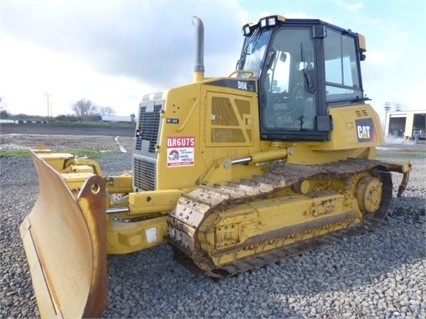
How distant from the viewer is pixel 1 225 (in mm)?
5879

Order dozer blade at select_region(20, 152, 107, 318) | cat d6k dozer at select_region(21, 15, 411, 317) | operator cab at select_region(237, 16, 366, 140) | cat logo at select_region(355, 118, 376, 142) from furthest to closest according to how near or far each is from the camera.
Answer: cat logo at select_region(355, 118, 376, 142) → operator cab at select_region(237, 16, 366, 140) → cat d6k dozer at select_region(21, 15, 411, 317) → dozer blade at select_region(20, 152, 107, 318)

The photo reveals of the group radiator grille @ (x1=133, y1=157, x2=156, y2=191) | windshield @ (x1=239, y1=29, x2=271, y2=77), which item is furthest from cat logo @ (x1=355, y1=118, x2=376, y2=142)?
radiator grille @ (x1=133, y1=157, x2=156, y2=191)

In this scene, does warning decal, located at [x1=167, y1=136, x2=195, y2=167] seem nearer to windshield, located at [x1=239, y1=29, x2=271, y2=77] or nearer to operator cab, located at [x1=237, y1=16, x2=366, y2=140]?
operator cab, located at [x1=237, y1=16, x2=366, y2=140]

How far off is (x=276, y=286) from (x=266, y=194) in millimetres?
1080

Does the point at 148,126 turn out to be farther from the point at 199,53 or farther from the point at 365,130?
the point at 365,130

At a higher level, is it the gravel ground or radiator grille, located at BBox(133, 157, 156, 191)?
radiator grille, located at BBox(133, 157, 156, 191)

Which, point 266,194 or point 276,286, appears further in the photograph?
point 266,194

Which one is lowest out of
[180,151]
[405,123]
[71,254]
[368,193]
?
[71,254]

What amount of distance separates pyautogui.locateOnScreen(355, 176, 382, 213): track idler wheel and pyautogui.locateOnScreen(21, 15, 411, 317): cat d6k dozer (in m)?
0.02

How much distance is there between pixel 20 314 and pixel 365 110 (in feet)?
18.1

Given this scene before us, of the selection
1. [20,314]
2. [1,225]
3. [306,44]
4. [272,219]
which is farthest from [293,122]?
[1,225]

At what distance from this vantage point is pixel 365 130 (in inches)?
231

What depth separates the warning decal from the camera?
4.54 metres


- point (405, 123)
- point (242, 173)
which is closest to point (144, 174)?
point (242, 173)
